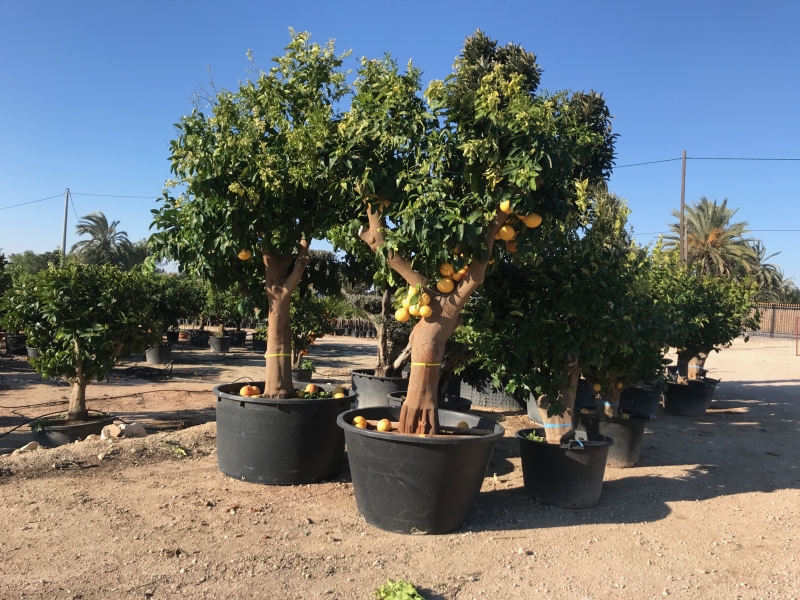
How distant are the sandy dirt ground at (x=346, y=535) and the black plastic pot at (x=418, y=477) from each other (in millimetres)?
120

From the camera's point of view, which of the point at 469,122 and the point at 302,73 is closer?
the point at 469,122

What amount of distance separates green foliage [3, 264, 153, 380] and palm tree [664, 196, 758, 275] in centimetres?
3068

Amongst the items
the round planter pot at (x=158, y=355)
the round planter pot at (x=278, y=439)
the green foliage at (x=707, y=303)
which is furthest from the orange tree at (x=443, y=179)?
the round planter pot at (x=158, y=355)

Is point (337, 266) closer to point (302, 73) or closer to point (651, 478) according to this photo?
point (302, 73)

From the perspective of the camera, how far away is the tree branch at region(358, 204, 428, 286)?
432 cm

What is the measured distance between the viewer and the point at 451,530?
4078 millimetres

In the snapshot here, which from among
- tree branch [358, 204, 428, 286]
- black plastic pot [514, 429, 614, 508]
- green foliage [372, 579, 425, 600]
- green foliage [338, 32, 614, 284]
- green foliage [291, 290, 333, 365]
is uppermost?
green foliage [338, 32, 614, 284]

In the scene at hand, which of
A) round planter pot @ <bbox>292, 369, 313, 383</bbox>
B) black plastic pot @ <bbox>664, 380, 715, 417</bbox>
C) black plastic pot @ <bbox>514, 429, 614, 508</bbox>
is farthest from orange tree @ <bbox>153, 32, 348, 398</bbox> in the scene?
black plastic pot @ <bbox>664, 380, 715, 417</bbox>

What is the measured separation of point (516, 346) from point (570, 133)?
72.4 inches

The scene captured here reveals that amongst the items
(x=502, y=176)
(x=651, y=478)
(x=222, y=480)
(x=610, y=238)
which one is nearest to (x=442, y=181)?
(x=502, y=176)

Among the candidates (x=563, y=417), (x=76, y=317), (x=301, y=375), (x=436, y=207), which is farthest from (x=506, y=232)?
(x=301, y=375)

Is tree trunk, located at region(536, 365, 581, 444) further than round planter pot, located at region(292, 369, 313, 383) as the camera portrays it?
No

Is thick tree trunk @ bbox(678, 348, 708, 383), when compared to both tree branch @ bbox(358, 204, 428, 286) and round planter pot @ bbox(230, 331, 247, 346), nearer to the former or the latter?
tree branch @ bbox(358, 204, 428, 286)

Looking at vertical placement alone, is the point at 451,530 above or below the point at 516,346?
below
